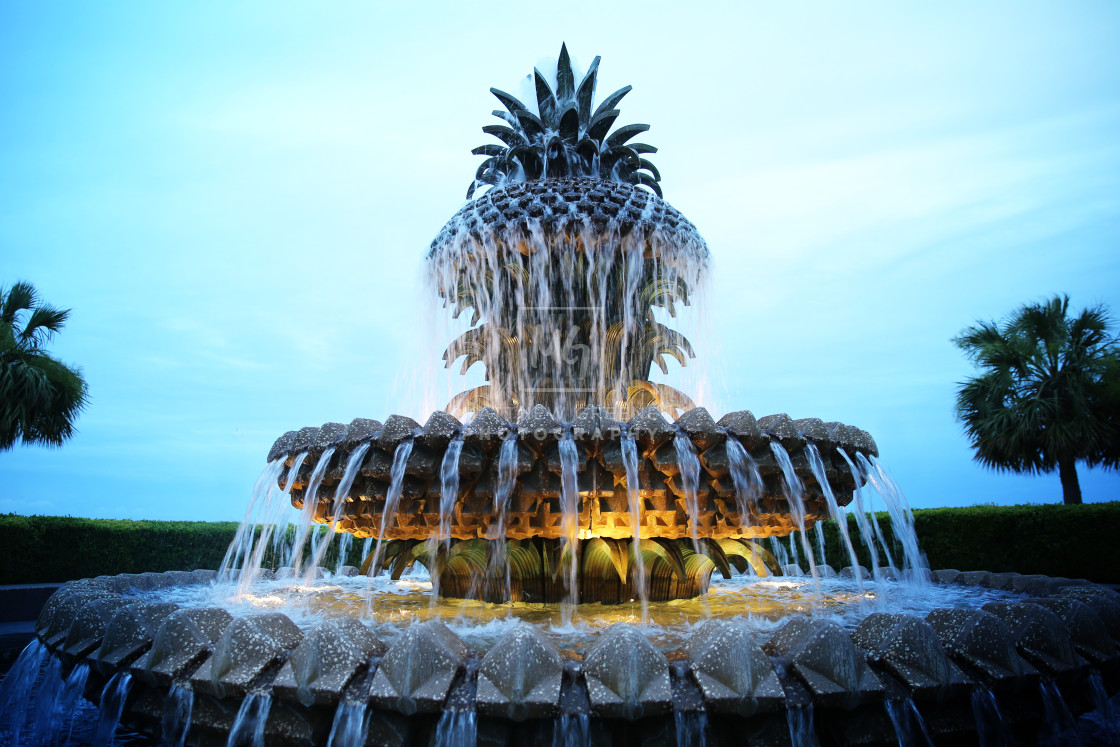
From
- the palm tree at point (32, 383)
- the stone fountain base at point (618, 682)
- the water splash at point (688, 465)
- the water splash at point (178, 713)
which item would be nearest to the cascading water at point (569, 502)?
the water splash at point (688, 465)

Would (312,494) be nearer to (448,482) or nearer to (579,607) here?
(448,482)

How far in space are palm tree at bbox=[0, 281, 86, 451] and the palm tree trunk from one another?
26.7 metres

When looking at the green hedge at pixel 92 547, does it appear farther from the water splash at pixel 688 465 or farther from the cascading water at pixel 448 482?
the water splash at pixel 688 465

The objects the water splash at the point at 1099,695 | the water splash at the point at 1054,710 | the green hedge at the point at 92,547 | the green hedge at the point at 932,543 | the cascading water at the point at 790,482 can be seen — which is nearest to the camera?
the water splash at the point at 1054,710

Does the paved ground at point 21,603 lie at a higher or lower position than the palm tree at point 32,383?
lower

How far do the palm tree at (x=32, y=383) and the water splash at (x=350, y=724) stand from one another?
17.1 metres

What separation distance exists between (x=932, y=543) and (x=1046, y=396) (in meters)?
9.50

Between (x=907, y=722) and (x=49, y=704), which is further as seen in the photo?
(x=49, y=704)

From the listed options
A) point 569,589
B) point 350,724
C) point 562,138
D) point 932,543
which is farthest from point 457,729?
point 932,543

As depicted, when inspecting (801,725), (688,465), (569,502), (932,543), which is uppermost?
(688,465)

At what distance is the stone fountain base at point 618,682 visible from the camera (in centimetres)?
269

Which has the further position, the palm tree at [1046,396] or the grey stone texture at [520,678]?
the palm tree at [1046,396]

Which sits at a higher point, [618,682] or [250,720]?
[618,682]

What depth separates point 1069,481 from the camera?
16719mm
